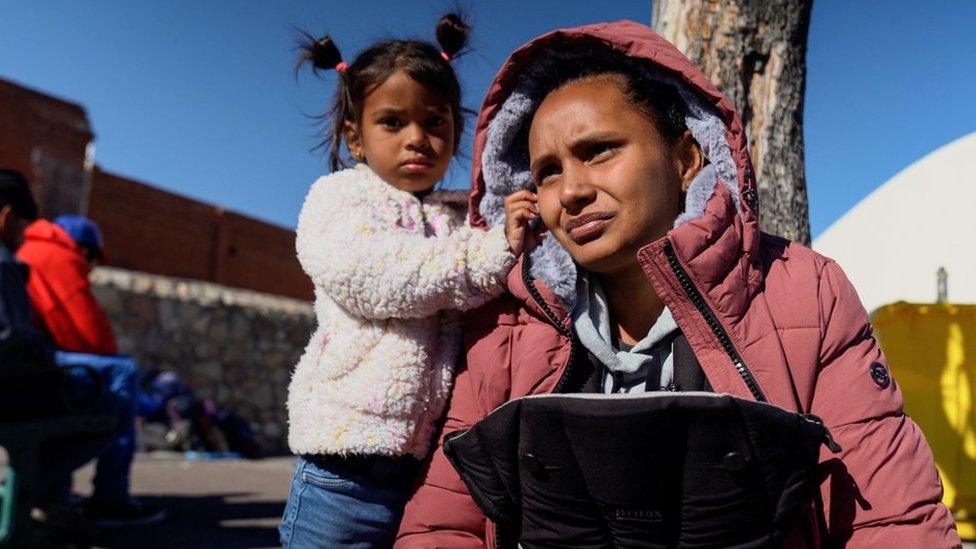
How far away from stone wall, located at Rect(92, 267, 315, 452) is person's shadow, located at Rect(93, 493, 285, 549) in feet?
16.5

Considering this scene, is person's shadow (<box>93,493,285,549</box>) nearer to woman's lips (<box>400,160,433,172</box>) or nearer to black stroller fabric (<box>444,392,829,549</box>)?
woman's lips (<box>400,160,433,172</box>)

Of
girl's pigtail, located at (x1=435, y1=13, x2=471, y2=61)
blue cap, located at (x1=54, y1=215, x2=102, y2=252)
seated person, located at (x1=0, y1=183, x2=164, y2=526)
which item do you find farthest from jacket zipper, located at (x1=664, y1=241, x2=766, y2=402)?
blue cap, located at (x1=54, y1=215, x2=102, y2=252)

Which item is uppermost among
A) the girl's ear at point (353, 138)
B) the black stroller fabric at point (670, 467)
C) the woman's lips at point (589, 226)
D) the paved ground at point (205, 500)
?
the girl's ear at point (353, 138)

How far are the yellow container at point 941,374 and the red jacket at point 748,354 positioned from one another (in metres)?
2.58

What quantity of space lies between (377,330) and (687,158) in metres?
0.73

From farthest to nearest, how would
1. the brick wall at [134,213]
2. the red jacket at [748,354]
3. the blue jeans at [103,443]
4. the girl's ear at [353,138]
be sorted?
1. the brick wall at [134,213]
2. the blue jeans at [103,443]
3. the girl's ear at [353,138]
4. the red jacket at [748,354]

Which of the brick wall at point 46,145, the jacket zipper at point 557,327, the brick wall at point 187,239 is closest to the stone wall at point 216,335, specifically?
the brick wall at point 46,145

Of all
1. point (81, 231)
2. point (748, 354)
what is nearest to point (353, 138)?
point (748, 354)

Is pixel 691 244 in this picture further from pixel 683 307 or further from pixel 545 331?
pixel 545 331

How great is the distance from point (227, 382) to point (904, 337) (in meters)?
9.81

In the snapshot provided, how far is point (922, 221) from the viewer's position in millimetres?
13164

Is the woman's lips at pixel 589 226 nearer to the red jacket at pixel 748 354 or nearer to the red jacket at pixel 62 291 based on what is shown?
the red jacket at pixel 748 354

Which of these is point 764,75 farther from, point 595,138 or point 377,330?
point 377,330

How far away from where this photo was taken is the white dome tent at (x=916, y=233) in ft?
39.4
